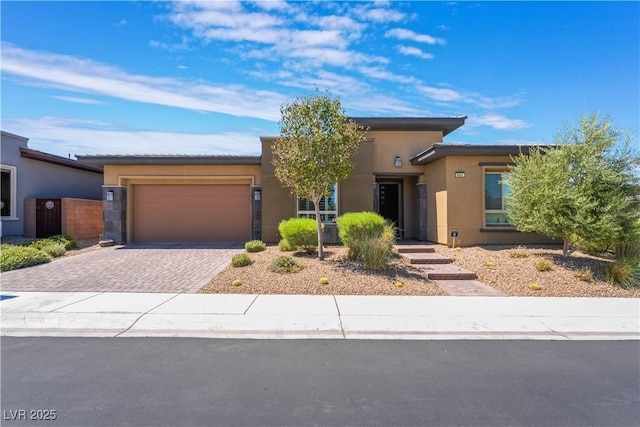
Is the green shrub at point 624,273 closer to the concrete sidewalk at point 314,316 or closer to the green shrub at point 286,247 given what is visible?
the concrete sidewalk at point 314,316

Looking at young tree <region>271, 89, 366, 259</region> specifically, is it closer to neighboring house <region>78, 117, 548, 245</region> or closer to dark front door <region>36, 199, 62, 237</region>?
neighboring house <region>78, 117, 548, 245</region>

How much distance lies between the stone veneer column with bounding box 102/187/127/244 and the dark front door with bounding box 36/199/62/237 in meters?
2.96

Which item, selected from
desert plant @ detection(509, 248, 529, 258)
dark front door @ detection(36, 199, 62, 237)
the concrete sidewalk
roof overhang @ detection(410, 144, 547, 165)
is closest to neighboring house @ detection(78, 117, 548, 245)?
roof overhang @ detection(410, 144, 547, 165)

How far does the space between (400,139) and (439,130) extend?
1.72 metres

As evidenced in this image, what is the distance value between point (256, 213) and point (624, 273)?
11.7 meters

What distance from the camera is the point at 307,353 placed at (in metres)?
5.11

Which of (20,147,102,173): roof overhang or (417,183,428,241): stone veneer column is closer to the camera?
(417,183,428,241): stone veneer column

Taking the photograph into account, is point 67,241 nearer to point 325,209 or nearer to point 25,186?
point 25,186

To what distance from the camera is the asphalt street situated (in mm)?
3559

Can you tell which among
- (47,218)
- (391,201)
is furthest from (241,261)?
(47,218)

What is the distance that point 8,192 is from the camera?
650 inches

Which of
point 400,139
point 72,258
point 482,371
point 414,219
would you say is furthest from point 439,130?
point 72,258

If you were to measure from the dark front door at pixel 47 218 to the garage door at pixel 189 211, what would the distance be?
12.1 feet

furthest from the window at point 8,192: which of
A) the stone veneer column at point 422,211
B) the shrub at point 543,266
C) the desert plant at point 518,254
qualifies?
the shrub at point 543,266
